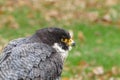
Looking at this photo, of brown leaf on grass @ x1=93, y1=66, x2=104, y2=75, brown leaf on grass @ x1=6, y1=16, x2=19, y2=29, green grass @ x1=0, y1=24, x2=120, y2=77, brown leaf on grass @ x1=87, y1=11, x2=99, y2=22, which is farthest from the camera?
brown leaf on grass @ x1=87, y1=11, x2=99, y2=22

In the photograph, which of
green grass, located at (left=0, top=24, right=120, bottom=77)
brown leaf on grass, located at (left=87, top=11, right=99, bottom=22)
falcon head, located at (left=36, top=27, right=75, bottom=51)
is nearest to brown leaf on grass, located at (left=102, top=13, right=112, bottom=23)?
brown leaf on grass, located at (left=87, top=11, right=99, bottom=22)

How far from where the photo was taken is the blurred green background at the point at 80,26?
1372 cm

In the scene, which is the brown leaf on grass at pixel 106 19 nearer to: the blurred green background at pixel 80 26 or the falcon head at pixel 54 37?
the blurred green background at pixel 80 26

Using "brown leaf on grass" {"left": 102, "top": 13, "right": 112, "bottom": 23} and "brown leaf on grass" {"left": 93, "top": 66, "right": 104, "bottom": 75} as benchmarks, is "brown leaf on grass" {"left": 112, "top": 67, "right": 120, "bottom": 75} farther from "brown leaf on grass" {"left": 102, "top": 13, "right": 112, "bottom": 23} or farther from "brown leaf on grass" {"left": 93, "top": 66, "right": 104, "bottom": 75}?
"brown leaf on grass" {"left": 102, "top": 13, "right": 112, "bottom": 23}

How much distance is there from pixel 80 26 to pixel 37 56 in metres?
9.32

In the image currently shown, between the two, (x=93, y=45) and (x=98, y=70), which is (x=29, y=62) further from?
(x=93, y=45)

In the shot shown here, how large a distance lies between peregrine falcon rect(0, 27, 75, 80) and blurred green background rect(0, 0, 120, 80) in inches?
133

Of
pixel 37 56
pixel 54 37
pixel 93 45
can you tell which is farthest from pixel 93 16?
pixel 37 56

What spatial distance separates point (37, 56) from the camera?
28.7 feet

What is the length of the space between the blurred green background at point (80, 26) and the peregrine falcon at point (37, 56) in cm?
339

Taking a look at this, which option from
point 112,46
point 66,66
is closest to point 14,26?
point 112,46

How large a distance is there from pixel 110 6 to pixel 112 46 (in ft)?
16.0

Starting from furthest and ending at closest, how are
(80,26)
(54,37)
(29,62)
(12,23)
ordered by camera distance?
1. (80,26)
2. (12,23)
3. (54,37)
4. (29,62)

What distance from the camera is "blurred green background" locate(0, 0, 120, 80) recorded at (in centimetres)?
1372
